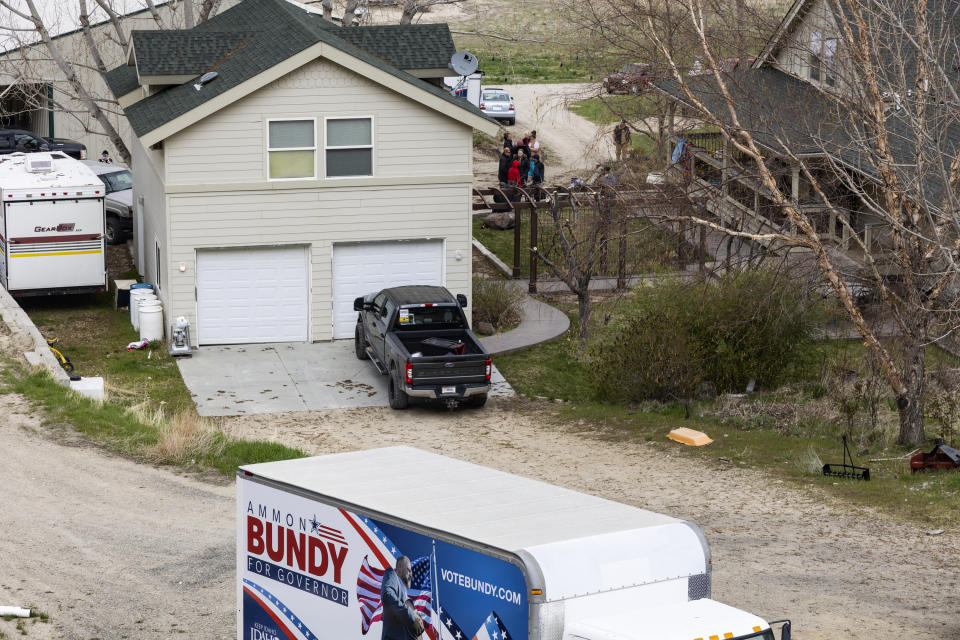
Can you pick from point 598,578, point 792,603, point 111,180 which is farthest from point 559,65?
point 598,578

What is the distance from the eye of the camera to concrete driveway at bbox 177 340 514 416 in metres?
23.7

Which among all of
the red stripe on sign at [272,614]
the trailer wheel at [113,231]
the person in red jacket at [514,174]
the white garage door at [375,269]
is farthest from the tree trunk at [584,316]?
the red stripe on sign at [272,614]

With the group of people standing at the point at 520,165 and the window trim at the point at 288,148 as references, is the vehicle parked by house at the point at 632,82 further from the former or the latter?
the group of people standing at the point at 520,165

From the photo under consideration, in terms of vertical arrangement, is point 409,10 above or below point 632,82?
above

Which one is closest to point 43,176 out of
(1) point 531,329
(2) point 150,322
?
(2) point 150,322

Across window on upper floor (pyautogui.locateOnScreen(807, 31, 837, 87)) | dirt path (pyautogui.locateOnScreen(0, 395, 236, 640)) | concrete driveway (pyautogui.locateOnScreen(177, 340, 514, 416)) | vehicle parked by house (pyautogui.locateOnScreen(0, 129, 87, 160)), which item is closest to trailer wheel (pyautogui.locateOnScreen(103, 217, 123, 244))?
vehicle parked by house (pyautogui.locateOnScreen(0, 129, 87, 160))

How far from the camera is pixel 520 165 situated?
38719 mm

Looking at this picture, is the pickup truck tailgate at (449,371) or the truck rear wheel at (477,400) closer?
the pickup truck tailgate at (449,371)

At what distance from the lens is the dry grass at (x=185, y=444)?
19.0 metres

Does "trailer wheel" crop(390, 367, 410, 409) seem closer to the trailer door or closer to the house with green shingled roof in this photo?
the house with green shingled roof

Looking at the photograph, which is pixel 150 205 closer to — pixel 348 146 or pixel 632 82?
pixel 348 146

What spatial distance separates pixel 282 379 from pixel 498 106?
28.1 meters

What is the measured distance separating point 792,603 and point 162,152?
1783cm

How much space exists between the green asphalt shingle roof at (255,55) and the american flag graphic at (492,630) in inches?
738
